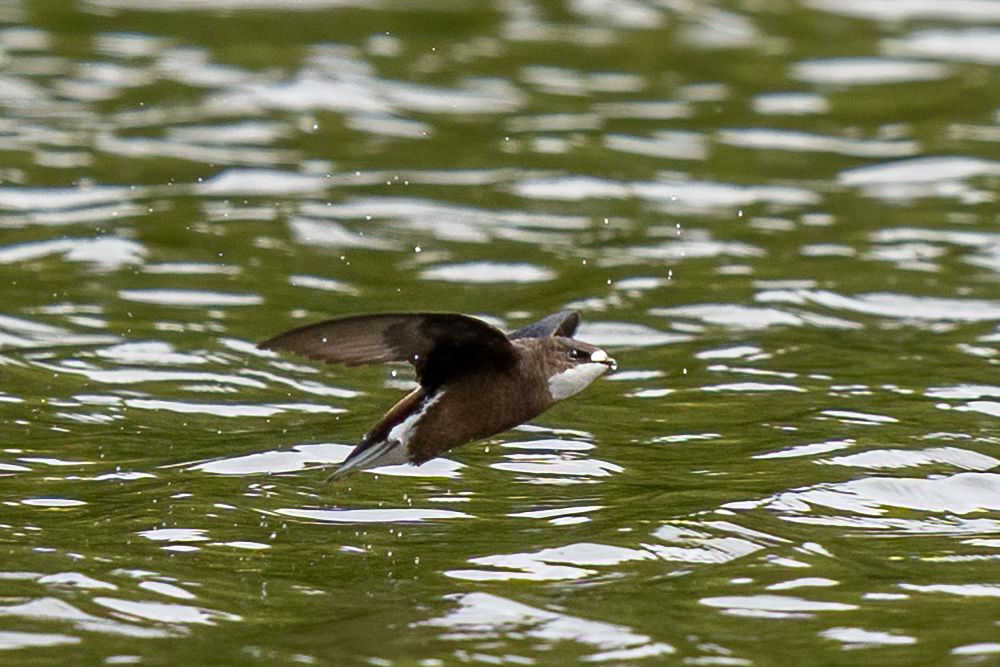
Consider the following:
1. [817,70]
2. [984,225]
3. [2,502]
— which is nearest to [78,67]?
[817,70]

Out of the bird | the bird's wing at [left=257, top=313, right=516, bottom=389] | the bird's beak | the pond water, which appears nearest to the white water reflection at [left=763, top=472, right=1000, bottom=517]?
the pond water

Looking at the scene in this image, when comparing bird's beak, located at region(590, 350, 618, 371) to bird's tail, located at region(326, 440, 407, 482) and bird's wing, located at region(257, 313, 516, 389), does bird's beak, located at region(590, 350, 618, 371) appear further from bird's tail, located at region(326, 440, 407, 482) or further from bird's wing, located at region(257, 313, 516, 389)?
bird's tail, located at region(326, 440, 407, 482)

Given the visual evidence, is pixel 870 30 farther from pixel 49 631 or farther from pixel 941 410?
pixel 49 631

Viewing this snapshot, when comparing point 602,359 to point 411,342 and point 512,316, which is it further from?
point 512,316

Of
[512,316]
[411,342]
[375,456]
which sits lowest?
[512,316]

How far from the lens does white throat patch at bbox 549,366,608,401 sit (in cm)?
802


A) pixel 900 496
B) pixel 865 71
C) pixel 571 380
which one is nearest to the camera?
pixel 571 380

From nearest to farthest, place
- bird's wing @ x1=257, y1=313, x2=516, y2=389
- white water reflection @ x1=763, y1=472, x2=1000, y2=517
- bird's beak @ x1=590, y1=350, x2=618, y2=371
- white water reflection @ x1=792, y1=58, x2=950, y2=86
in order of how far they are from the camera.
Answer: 1. bird's wing @ x1=257, y1=313, x2=516, y2=389
2. bird's beak @ x1=590, y1=350, x2=618, y2=371
3. white water reflection @ x1=763, y1=472, x2=1000, y2=517
4. white water reflection @ x1=792, y1=58, x2=950, y2=86

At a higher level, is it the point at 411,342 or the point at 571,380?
the point at 411,342

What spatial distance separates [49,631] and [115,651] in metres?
0.29

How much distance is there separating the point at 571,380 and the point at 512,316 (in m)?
3.84

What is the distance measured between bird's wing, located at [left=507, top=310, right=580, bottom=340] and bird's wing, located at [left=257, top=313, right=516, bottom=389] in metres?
0.59

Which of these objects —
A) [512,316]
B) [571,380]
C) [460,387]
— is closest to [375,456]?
[460,387]

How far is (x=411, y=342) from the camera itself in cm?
763
